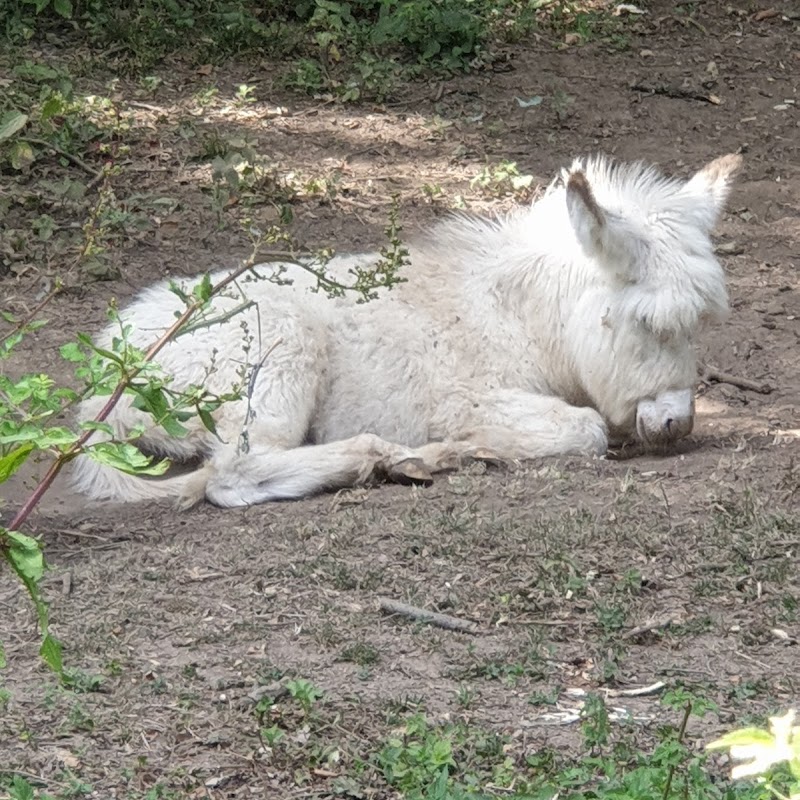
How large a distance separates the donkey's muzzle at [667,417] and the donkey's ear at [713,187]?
92cm

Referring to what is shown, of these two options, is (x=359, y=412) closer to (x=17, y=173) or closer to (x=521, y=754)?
(x=521, y=754)

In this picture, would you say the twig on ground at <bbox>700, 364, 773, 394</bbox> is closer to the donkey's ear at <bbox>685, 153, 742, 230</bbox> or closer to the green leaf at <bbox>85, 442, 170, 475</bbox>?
the donkey's ear at <bbox>685, 153, 742, 230</bbox>

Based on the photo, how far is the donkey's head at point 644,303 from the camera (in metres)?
6.55

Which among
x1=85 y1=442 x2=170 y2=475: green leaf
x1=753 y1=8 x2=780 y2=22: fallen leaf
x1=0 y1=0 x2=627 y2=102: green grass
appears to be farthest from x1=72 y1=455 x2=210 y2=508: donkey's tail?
x1=753 y1=8 x2=780 y2=22: fallen leaf

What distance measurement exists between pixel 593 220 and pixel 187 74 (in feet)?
17.1

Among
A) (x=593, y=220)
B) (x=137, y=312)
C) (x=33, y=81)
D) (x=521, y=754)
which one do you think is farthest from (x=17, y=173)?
(x=521, y=754)

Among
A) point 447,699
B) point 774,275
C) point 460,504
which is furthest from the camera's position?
point 774,275

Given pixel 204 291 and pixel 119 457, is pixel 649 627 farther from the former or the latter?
Answer: pixel 119 457

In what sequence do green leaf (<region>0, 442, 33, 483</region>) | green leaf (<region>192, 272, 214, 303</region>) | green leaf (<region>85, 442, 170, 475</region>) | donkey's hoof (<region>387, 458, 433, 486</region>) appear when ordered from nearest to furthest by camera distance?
green leaf (<region>0, 442, 33, 483</region>), green leaf (<region>85, 442, 170, 475</region>), green leaf (<region>192, 272, 214, 303</region>), donkey's hoof (<region>387, 458, 433, 486</region>)

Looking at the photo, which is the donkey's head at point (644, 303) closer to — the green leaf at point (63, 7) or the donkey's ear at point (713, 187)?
the donkey's ear at point (713, 187)

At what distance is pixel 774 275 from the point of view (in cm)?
862

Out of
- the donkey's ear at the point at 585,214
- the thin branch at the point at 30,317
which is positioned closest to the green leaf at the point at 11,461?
the thin branch at the point at 30,317

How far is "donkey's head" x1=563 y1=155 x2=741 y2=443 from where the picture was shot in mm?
6551

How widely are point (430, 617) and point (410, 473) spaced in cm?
154
